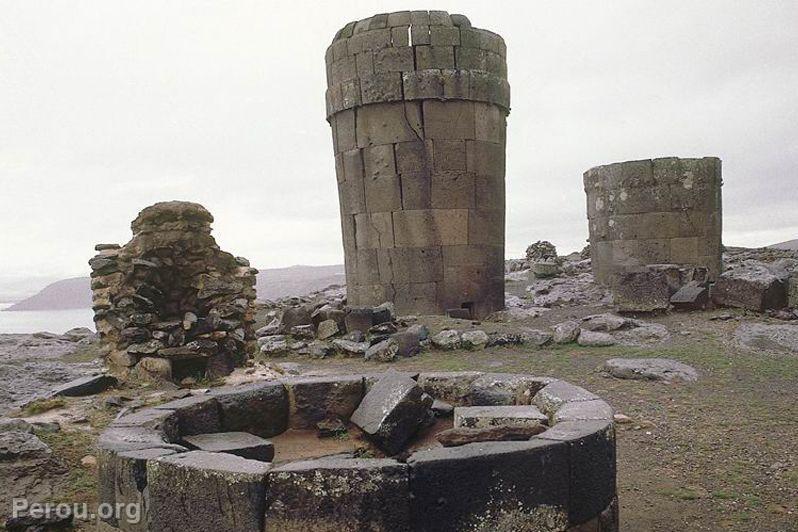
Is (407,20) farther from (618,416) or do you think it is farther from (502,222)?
(618,416)

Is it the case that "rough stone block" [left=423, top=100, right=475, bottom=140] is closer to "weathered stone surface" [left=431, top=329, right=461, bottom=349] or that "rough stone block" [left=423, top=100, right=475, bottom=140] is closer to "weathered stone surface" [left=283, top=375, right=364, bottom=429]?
"weathered stone surface" [left=431, top=329, right=461, bottom=349]

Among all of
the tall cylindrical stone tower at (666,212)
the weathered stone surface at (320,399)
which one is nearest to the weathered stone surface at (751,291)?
the tall cylindrical stone tower at (666,212)

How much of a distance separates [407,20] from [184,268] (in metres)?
5.85

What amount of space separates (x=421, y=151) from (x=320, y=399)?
702 centimetres

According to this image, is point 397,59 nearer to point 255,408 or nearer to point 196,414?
point 255,408

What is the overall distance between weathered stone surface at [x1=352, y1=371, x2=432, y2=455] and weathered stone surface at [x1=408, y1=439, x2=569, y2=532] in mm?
1309

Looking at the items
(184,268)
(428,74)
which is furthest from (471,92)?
(184,268)

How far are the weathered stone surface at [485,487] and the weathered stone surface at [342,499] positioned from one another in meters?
0.08

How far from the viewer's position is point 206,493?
2859mm

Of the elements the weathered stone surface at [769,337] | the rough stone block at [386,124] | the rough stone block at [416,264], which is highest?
the rough stone block at [386,124]

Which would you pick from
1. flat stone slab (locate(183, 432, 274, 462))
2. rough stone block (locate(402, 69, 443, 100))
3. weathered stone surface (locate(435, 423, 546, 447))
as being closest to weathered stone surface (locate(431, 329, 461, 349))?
rough stone block (locate(402, 69, 443, 100))

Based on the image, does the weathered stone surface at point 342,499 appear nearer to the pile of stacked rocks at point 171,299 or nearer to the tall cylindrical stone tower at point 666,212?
the pile of stacked rocks at point 171,299

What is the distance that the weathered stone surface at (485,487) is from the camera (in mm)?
2777

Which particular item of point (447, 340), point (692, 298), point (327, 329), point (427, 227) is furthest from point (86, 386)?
point (692, 298)
